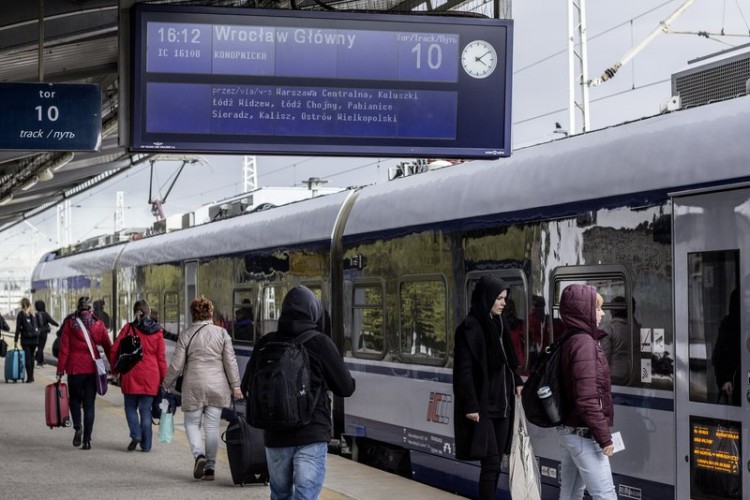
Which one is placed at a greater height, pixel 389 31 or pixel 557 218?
pixel 389 31

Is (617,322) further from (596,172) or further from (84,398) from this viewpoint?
(84,398)

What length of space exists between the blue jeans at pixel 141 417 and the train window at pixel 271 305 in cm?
279

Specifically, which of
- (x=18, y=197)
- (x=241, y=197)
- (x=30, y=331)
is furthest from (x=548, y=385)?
(x=18, y=197)

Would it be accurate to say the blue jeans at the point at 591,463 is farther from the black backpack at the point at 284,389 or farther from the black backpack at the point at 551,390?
the black backpack at the point at 284,389

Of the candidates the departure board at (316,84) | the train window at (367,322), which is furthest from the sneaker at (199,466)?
the departure board at (316,84)

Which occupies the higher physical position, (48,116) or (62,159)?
(62,159)

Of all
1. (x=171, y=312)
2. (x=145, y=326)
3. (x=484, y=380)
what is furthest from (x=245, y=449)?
(x=171, y=312)

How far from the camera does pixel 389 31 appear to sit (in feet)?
32.6

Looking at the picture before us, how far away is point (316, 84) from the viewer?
980 centimetres

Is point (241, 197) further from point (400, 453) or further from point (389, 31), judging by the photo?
point (389, 31)

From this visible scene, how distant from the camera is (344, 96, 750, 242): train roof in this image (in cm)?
774

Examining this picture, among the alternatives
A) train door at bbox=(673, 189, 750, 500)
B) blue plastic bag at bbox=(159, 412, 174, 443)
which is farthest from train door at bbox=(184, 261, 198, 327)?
train door at bbox=(673, 189, 750, 500)

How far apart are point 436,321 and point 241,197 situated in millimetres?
8726

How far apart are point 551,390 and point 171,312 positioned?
1443cm
